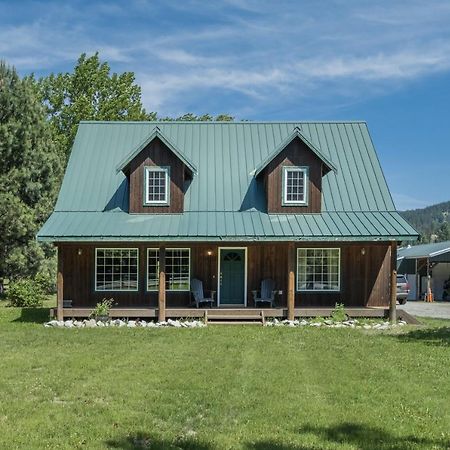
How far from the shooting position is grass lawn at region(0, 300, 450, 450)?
681 centimetres

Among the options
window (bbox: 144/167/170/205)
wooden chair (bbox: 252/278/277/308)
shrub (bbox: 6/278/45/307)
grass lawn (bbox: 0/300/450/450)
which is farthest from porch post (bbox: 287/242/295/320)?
shrub (bbox: 6/278/45/307)

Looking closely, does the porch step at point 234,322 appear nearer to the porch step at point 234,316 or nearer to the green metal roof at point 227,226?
the porch step at point 234,316

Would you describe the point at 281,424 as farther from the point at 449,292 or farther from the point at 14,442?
the point at 449,292

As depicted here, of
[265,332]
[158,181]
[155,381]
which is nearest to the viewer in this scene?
[155,381]

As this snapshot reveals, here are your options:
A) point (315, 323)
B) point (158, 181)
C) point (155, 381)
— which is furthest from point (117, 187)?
point (155, 381)

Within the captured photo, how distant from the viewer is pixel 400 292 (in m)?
28.4

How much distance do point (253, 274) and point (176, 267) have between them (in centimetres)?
269

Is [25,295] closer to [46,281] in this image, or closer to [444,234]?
[46,281]

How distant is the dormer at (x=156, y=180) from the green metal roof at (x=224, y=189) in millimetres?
350

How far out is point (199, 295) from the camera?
1928cm

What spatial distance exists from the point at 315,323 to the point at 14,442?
12.7 metres

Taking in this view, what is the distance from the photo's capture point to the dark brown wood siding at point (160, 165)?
19.7 m

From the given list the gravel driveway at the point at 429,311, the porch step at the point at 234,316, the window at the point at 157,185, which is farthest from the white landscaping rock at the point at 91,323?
the gravel driveway at the point at 429,311

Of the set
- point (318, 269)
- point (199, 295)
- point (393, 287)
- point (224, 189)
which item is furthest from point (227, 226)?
point (393, 287)
